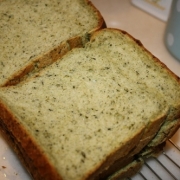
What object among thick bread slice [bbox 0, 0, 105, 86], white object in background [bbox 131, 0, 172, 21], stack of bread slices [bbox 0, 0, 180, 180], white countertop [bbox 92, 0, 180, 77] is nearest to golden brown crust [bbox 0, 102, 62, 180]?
stack of bread slices [bbox 0, 0, 180, 180]

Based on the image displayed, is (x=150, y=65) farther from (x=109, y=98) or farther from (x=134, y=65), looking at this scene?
(x=109, y=98)

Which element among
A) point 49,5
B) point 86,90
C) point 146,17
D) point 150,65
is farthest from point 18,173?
point 146,17

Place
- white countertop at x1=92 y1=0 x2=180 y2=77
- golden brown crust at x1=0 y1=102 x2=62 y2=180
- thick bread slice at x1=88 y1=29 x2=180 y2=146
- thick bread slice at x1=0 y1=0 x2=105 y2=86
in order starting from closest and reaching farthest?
golden brown crust at x1=0 y1=102 x2=62 y2=180 < thick bread slice at x1=88 y1=29 x2=180 y2=146 < thick bread slice at x1=0 y1=0 x2=105 y2=86 < white countertop at x1=92 y1=0 x2=180 y2=77

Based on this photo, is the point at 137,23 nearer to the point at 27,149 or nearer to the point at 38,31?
the point at 38,31

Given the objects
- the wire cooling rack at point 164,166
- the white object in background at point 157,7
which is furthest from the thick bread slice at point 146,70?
the white object in background at point 157,7

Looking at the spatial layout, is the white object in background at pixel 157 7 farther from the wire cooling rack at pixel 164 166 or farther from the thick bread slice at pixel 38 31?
the wire cooling rack at pixel 164 166

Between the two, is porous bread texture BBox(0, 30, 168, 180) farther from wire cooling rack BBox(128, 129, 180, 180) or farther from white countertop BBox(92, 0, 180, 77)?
white countertop BBox(92, 0, 180, 77)

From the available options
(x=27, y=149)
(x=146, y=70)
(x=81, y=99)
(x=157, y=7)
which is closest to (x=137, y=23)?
(x=157, y=7)
